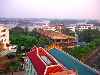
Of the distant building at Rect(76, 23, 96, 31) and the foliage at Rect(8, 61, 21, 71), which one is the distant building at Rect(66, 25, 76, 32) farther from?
the foliage at Rect(8, 61, 21, 71)

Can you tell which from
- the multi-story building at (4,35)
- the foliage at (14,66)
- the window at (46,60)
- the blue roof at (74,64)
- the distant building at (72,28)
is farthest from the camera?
the multi-story building at (4,35)

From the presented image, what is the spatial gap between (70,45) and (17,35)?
3.86ft

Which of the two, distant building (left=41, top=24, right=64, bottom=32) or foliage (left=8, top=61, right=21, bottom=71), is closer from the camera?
foliage (left=8, top=61, right=21, bottom=71)

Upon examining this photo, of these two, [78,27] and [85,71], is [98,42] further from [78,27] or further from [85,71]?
[85,71]

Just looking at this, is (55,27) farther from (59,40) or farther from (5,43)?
(5,43)

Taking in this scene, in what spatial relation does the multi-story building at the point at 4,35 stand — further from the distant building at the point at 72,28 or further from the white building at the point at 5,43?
the distant building at the point at 72,28

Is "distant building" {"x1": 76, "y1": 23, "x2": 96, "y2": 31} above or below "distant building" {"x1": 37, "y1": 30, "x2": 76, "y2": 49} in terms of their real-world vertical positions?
above

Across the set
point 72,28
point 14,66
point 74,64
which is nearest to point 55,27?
point 72,28

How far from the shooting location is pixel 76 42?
559 cm

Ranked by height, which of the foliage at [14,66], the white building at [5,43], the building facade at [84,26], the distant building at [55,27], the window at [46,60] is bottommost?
the foliage at [14,66]

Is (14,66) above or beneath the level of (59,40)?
beneath

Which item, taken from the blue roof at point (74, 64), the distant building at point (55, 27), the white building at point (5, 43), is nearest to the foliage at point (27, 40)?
the white building at point (5, 43)

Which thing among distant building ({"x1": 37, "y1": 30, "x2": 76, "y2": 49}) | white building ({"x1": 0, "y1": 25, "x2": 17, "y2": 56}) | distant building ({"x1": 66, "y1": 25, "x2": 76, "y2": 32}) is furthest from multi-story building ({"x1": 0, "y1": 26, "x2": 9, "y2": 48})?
distant building ({"x1": 66, "y1": 25, "x2": 76, "y2": 32})

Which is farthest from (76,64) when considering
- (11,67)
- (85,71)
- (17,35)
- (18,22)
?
(17,35)
